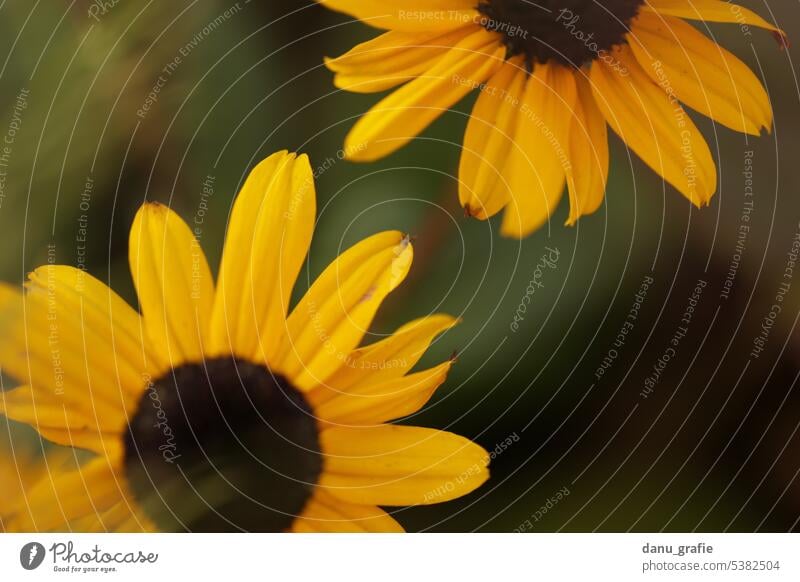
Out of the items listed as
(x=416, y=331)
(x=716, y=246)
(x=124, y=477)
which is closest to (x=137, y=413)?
(x=124, y=477)

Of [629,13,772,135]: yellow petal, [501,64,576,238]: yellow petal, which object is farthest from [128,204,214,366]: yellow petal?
[629,13,772,135]: yellow petal

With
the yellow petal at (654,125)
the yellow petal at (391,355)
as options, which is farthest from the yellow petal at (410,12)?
the yellow petal at (391,355)

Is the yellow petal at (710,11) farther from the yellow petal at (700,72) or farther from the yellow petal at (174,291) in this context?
the yellow petal at (174,291)

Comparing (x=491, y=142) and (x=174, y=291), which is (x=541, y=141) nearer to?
(x=491, y=142)

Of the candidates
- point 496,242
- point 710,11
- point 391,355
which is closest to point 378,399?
point 391,355

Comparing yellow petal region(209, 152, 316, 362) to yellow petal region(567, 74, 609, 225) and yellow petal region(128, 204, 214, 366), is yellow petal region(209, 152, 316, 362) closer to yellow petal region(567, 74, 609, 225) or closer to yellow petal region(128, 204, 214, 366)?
yellow petal region(128, 204, 214, 366)

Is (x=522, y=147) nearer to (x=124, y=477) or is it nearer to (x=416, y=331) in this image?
(x=416, y=331)
